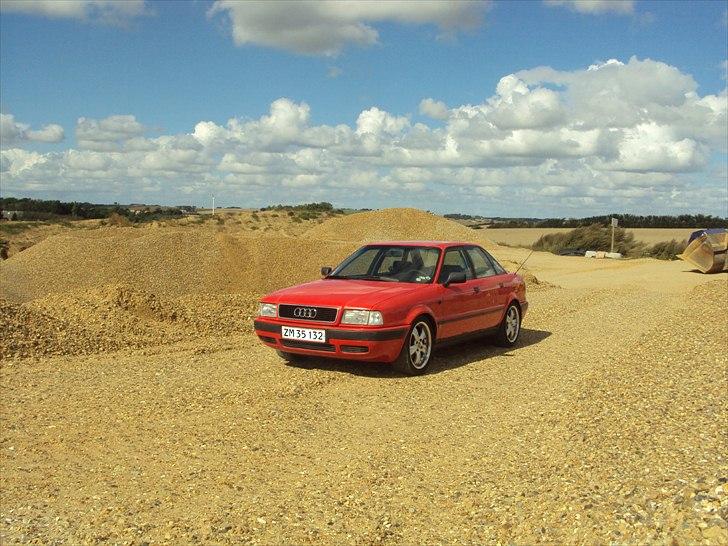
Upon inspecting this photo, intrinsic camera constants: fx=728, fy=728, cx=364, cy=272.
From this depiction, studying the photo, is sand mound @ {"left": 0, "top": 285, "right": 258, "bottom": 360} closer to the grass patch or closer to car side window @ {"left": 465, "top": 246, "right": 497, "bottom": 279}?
car side window @ {"left": 465, "top": 246, "right": 497, "bottom": 279}

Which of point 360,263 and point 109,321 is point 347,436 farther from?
point 109,321

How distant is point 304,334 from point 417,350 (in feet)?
4.23

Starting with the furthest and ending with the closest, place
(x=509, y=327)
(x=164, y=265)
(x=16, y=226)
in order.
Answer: (x=16, y=226)
(x=164, y=265)
(x=509, y=327)

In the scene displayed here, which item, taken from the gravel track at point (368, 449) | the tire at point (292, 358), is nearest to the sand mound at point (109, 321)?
the gravel track at point (368, 449)

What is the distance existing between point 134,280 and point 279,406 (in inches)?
488

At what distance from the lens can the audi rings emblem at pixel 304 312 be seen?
26.5 ft

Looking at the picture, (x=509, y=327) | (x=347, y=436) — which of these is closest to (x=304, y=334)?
(x=347, y=436)

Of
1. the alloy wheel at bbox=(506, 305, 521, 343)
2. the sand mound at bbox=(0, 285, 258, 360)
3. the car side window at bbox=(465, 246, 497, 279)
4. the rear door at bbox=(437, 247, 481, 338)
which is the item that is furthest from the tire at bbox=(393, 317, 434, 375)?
the sand mound at bbox=(0, 285, 258, 360)

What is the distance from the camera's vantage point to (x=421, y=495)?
4539mm

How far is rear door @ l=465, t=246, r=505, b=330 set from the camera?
9617 millimetres

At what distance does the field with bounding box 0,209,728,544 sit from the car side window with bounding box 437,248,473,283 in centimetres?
108

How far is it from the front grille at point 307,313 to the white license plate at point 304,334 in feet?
0.43

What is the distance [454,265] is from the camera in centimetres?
936

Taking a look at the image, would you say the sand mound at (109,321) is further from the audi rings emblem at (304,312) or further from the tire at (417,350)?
the tire at (417,350)
